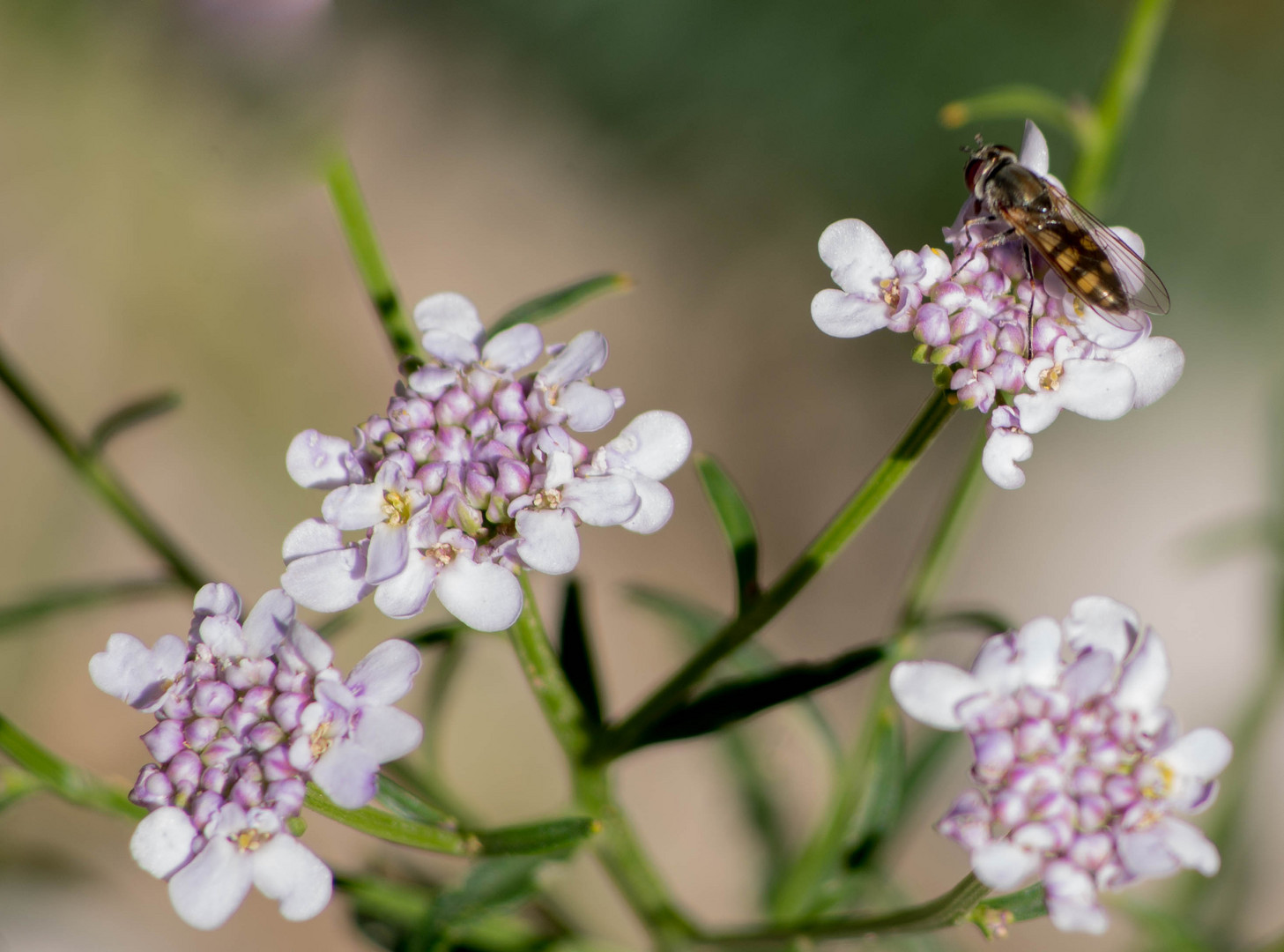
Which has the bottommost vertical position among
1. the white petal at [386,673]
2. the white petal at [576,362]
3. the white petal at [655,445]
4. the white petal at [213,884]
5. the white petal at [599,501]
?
the white petal at [213,884]

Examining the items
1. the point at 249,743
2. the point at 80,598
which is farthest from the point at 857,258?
the point at 80,598

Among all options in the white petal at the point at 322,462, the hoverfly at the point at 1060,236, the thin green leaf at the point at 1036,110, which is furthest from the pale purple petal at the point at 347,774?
the thin green leaf at the point at 1036,110

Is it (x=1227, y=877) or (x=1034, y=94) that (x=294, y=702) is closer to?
(x=1034, y=94)

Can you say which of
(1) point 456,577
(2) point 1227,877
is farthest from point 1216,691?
(1) point 456,577

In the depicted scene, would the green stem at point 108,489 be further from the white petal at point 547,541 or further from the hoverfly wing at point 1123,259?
the hoverfly wing at point 1123,259

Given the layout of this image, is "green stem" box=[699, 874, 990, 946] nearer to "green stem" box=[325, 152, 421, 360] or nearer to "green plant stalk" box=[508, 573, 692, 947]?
"green plant stalk" box=[508, 573, 692, 947]

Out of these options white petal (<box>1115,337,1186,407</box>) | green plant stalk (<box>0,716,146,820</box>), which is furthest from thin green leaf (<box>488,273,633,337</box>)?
green plant stalk (<box>0,716,146,820</box>)
